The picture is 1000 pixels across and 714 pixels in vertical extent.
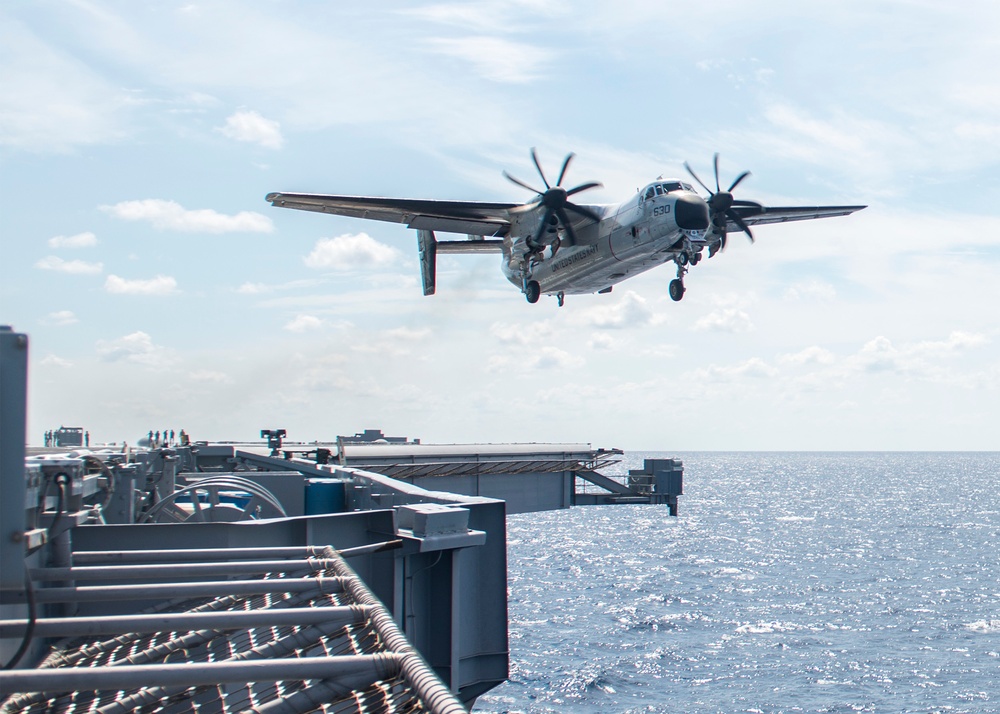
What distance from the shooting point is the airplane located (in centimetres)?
3105

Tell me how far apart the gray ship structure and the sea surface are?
25.7m

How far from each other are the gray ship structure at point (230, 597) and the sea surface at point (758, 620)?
25698 millimetres

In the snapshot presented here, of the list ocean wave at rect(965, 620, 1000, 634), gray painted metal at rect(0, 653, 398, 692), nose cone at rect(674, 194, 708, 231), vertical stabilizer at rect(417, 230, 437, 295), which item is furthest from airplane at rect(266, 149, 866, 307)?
gray painted metal at rect(0, 653, 398, 692)

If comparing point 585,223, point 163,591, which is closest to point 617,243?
point 585,223

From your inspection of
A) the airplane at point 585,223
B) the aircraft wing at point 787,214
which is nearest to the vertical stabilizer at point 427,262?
the airplane at point 585,223

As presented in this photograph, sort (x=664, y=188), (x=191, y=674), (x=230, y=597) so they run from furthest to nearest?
1. (x=664, y=188)
2. (x=230, y=597)
3. (x=191, y=674)

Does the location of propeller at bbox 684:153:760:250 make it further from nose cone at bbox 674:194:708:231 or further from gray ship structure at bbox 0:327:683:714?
gray ship structure at bbox 0:327:683:714

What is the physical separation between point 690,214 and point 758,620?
31.4 metres

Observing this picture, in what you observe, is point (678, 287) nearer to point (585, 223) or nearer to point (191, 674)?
point (585, 223)

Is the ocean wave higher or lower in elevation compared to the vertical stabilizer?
lower

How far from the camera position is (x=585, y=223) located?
34812mm

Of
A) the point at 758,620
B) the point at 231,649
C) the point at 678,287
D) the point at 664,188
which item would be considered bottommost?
the point at 758,620

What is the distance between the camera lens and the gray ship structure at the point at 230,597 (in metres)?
4.07

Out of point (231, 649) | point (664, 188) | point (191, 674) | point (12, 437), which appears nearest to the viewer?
point (191, 674)
